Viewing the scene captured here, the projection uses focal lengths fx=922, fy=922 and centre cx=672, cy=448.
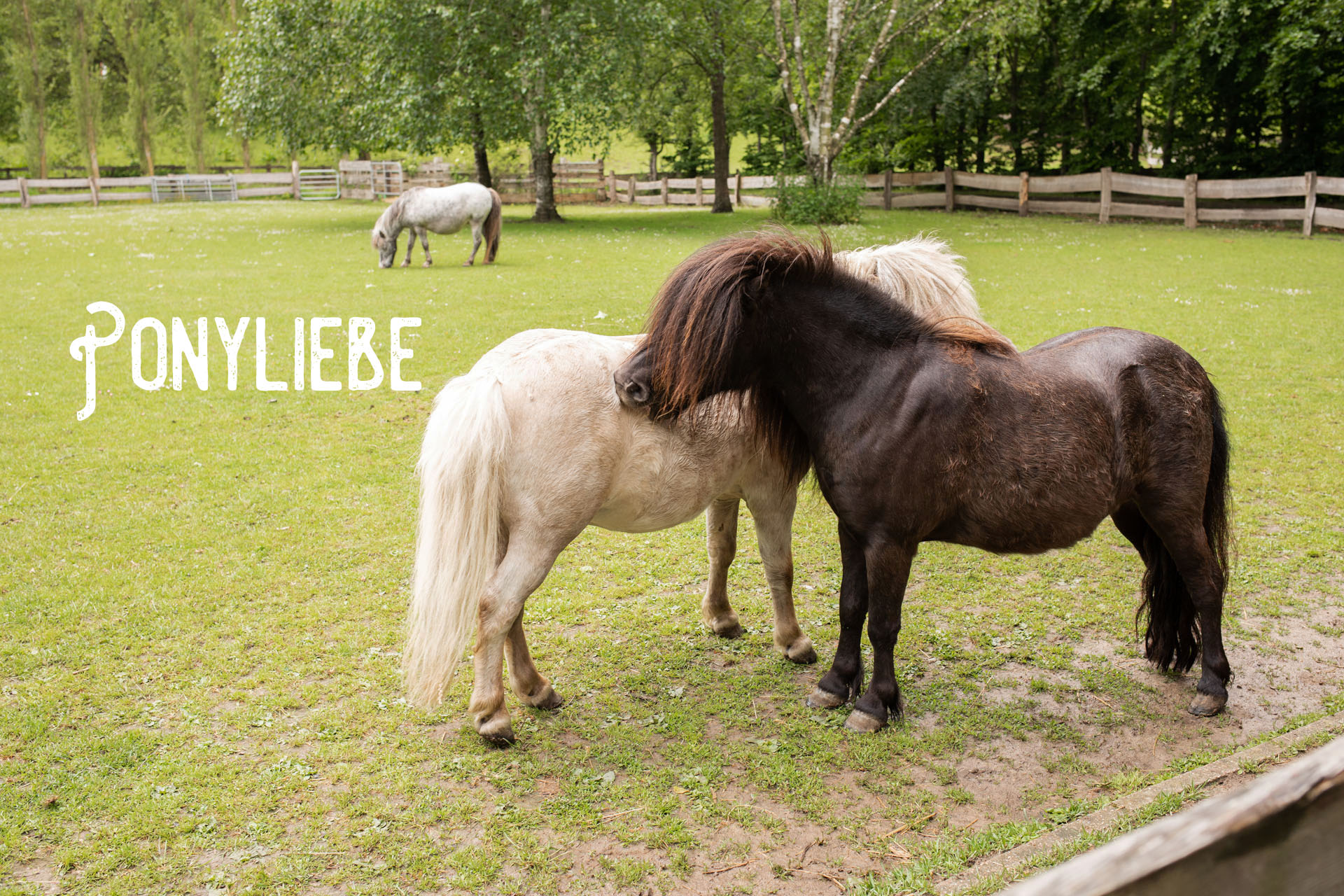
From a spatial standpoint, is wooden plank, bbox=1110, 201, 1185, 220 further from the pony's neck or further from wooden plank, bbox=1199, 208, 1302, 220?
the pony's neck

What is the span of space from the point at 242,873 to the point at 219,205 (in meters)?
38.9

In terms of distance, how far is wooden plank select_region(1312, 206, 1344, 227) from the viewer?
19.7m

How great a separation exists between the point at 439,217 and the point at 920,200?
18.2 m

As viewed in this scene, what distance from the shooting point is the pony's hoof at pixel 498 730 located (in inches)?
146

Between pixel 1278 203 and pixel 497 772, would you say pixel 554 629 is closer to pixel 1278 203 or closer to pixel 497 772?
pixel 497 772

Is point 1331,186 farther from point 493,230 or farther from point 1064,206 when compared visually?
point 493,230

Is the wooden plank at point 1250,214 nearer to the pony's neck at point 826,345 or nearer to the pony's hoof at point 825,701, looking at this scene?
the pony's neck at point 826,345

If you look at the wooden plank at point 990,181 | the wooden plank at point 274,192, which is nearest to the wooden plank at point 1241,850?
the wooden plank at point 990,181

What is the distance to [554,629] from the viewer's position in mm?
4859

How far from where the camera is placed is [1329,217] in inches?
784

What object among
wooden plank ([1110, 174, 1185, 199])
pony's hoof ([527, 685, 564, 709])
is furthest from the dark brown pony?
wooden plank ([1110, 174, 1185, 199])

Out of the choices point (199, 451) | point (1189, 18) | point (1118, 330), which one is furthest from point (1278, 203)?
point (199, 451)

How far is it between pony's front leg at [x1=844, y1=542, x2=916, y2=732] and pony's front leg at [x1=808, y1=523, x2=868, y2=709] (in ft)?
0.37

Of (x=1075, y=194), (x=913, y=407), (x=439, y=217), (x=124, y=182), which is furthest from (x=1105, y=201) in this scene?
(x=124, y=182)
